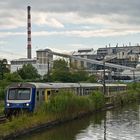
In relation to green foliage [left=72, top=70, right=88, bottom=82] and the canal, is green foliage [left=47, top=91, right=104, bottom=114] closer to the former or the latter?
the canal

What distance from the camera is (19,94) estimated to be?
30.1m

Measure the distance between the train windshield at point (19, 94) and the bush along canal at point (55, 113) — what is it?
1460 mm

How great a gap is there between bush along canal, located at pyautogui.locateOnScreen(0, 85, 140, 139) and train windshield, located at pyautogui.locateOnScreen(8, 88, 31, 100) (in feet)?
4.79

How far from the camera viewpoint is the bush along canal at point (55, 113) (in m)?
24.1

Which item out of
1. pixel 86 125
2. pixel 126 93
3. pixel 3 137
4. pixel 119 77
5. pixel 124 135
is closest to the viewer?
pixel 3 137

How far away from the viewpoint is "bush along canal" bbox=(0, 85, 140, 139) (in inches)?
948

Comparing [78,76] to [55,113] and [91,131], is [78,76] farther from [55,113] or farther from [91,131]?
[91,131]

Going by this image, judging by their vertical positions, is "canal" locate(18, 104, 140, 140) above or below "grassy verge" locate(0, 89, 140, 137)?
below

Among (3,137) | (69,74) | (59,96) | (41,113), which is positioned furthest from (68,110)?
(69,74)

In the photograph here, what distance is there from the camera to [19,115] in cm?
2775

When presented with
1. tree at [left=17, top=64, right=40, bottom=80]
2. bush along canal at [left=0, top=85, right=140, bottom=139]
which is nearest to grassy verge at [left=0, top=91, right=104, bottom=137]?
bush along canal at [left=0, top=85, right=140, bottom=139]

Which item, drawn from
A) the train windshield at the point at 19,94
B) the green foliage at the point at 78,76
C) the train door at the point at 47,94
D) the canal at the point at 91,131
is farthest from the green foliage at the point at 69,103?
the green foliage at the point at 78,76

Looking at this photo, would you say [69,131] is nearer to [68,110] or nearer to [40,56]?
[68,110]

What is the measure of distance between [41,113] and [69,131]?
2.59 metres
